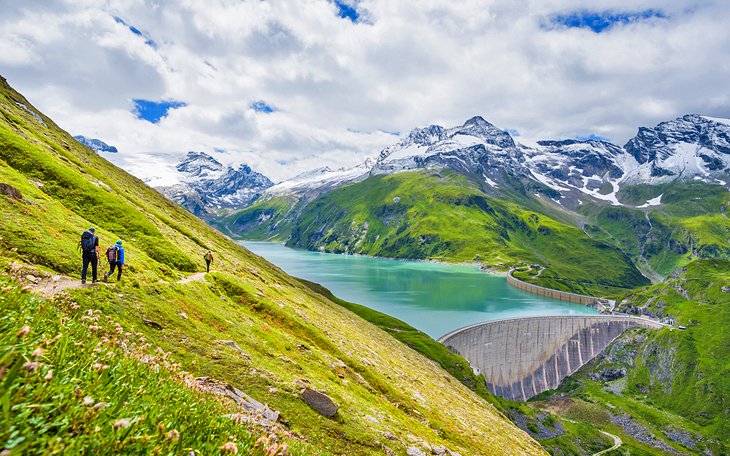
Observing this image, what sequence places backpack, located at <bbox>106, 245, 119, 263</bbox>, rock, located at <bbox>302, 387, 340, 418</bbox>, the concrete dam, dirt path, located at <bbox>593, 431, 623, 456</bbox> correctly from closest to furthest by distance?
1. rock, located at <bbox>302, 387, 340, 418</bbox>
2. backpack, located at <bbox>106, 245, 119, 263</bbox>
3. dirt path, located at <bbox>593, 431, 623, 456</bbox>
4. the concrete dam

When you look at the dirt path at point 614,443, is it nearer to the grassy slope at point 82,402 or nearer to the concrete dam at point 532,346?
the concrete dam at point 532,346

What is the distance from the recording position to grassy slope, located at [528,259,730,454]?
311 ft

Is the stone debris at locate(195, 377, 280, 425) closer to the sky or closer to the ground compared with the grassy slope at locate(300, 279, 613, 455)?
closer to the sky

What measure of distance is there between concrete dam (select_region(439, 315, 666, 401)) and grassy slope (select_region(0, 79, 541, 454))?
61.6 metres

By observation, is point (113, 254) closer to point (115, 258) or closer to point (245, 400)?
point (115, 258)

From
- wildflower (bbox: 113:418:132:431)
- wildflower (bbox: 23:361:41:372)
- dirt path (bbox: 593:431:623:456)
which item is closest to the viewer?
wildflower (bbox: 23:361:41:372)

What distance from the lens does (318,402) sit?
58.2ft

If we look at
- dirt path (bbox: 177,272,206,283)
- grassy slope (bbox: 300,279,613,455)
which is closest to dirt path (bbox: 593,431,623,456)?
grassy slope (bbox: 300,279,613,455)

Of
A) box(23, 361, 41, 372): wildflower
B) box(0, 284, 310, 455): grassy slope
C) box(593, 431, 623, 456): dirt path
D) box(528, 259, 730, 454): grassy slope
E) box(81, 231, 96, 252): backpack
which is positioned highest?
box(23, 361, 41, 372): wildflower

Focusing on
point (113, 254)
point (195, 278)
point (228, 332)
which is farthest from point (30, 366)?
point (195, 278)

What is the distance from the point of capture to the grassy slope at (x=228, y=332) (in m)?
16.8

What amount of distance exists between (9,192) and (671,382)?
490 ft

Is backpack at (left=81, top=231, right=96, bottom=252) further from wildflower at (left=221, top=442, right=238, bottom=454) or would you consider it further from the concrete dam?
the concrete dam

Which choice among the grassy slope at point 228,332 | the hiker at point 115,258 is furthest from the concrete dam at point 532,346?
the hiker at point 115,258
